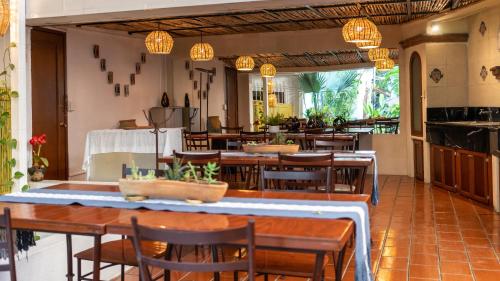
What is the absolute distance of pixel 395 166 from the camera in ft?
33.0

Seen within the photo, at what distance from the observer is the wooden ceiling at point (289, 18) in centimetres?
803

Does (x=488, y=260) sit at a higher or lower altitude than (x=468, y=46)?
lower

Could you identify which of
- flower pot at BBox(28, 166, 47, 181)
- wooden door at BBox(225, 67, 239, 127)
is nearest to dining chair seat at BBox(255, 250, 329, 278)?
flower pot at BBox(28, 166, 47, 181)

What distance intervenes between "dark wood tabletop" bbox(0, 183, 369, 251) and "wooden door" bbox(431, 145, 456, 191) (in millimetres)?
5466

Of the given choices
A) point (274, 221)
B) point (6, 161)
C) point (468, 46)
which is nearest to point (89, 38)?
point (6, 161)

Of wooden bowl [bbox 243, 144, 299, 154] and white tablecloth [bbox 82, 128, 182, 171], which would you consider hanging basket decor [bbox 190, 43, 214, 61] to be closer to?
white tablecloth [bbox 82, 128, 182, 171]

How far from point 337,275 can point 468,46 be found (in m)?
7.28

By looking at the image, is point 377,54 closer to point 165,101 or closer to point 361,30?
point 361,30

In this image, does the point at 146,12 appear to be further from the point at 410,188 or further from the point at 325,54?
the point at 325,54

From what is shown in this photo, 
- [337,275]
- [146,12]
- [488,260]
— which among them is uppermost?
[146,12]

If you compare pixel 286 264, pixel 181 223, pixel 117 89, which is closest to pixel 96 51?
pixel 117 89

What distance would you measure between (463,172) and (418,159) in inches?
74.9

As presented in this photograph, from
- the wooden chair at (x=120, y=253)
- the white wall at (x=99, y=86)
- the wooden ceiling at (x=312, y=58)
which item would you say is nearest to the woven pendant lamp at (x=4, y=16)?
the wooden chair at (x=120, y=253)

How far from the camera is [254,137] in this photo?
8.41 m
